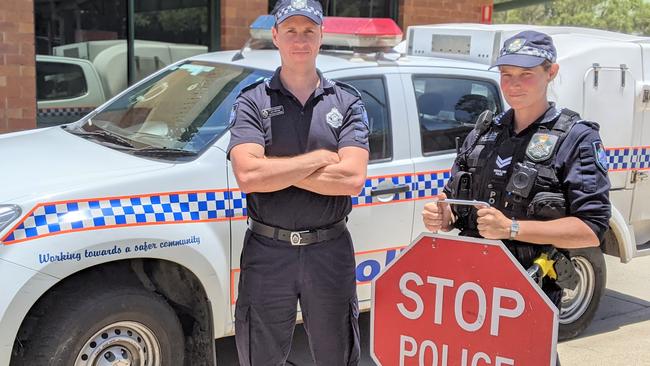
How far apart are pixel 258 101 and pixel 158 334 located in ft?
4.07

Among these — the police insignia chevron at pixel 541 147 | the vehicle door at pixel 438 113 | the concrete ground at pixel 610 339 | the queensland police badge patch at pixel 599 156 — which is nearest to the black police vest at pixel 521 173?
the police insignia chevron at pixel 541 147

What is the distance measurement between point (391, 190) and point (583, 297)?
1.67 meters

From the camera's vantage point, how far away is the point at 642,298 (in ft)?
18.7

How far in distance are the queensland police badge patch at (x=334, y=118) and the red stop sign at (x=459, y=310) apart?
0.61 metres

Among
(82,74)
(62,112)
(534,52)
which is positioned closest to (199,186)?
(534,52)

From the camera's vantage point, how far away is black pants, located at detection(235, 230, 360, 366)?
9.19 ft

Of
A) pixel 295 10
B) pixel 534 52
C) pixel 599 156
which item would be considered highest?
pixel 295 10

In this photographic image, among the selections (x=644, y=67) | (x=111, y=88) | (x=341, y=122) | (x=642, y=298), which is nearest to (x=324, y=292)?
(x=341, y=122)

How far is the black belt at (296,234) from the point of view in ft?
9.09

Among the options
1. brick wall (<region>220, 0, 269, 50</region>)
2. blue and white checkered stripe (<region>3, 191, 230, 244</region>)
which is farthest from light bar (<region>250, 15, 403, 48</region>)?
brick wall (<region>220, 0, 269, 50</region>)

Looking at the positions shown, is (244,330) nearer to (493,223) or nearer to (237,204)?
(237,204)

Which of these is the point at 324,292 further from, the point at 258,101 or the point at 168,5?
the point at 168,5

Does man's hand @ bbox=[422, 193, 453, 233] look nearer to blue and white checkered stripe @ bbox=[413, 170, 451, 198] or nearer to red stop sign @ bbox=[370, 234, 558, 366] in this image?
red stop sign @ bbox=[370, 234, 558, 366]

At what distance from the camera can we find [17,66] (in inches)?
281
